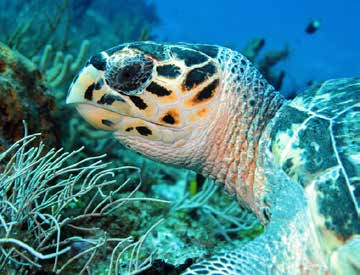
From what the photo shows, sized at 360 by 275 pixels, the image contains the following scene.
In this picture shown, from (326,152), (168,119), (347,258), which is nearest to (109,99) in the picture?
(168,119)

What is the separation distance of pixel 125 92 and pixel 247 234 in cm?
180

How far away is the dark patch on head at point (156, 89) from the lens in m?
1.65

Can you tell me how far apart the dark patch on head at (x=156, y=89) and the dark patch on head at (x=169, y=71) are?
6cm

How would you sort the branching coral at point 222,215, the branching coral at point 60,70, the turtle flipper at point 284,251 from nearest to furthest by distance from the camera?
the turtle flipper at point 284,251 < the branching coral at point 222,215 < the branching coral at point 60,70

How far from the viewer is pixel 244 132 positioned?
69.3 inches

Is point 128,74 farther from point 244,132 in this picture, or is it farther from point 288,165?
point 288,165

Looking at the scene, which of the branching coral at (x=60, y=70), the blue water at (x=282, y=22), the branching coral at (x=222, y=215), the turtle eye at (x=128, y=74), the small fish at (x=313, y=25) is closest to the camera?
the turtle eye at (x=128, y=74)

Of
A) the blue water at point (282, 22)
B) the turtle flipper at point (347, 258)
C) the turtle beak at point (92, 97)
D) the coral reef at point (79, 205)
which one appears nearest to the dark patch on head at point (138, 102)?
the turtle beak at point (92, 97)

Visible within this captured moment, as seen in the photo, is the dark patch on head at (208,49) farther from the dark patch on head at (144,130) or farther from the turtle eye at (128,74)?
the dark patch on head at (144,130)

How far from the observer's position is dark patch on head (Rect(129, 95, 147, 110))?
5.37 ft

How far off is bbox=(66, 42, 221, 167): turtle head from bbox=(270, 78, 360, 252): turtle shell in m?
0.40

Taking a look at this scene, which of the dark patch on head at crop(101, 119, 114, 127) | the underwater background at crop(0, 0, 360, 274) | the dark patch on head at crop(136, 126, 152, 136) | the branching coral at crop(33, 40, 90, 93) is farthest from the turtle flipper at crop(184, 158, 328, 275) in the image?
the branching coral at crop(33, 40, 90, 93)

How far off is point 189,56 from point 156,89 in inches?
9.8

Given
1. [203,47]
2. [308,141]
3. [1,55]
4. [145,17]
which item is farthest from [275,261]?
[145,17]
